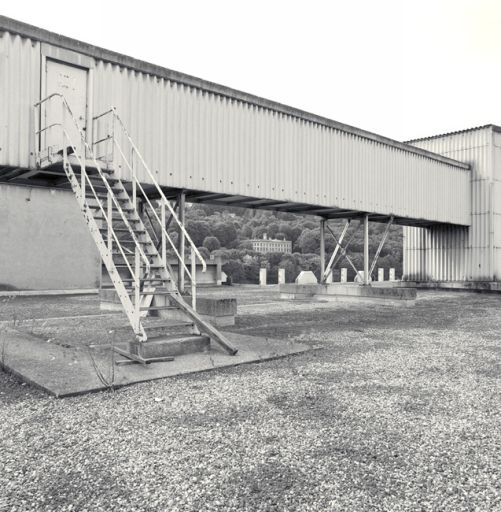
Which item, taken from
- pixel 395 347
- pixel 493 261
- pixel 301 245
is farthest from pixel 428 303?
pixel 301 245

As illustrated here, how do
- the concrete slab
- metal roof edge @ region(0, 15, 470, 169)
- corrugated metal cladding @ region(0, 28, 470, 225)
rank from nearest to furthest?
the concrete slab → metal roof edge @ region(0, 15, 470, 169) → corrugated metal cladding @ region(0, 28, 470, 225)

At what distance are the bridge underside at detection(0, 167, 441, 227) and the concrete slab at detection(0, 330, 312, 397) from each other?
11.0ft

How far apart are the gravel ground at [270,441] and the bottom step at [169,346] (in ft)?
3.08

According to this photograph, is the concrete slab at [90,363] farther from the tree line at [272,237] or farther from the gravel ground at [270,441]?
the tree line at [272,237]

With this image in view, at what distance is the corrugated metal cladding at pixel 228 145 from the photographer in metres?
8.92

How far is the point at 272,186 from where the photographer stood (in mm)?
12875

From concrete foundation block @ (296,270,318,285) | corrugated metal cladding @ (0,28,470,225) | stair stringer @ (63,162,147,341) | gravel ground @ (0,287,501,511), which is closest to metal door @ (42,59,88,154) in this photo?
corrugated metal cladding @ (0,28,470,225)

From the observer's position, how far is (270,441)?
3.83m

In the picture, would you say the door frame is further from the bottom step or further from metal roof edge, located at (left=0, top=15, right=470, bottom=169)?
the bottom step

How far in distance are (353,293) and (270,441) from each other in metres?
13.6

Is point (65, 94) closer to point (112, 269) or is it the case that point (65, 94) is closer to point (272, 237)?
point (112, 269)

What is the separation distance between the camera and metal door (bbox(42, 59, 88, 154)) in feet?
30.2

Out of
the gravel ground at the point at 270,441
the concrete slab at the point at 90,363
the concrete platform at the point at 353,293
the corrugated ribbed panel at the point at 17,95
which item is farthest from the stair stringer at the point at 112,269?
the concrete platform at the point at 353,293

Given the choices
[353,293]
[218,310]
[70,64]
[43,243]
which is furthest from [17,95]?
[43,243]
